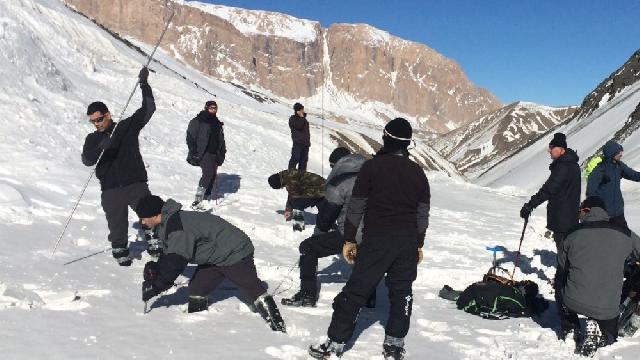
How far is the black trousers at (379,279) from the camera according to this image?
18.2 feet

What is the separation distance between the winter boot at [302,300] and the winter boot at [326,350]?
1.77 meters

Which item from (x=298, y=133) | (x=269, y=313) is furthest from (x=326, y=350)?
(x=298, y=133)

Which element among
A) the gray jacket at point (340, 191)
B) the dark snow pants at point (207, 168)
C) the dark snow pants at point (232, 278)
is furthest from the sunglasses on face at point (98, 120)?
the dark snow pants at point (207, 168)

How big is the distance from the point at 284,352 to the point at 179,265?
1.45 m

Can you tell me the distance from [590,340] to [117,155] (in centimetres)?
653

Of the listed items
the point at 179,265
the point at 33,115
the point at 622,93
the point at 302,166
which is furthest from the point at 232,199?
the point at 622,93

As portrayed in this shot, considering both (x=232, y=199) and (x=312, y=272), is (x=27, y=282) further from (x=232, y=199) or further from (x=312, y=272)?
(x=232, y=199)

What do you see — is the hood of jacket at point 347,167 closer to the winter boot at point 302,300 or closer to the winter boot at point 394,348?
the winter boot at point 302,300

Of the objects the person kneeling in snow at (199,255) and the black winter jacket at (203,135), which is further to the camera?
the black winter jacket at (203,135)

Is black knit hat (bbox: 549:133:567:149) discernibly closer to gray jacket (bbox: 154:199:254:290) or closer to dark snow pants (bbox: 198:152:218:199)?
gray jacket (bbox: 154:199:254:290)

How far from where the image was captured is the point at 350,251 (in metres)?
6.00

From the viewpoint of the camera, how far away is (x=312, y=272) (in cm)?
747

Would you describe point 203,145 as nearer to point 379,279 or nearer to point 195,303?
point 195,303

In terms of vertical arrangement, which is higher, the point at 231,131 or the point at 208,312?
the point at 231,131
